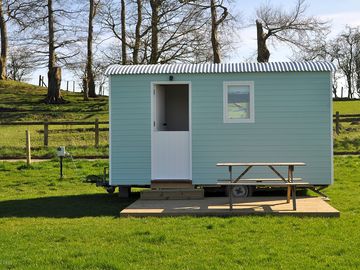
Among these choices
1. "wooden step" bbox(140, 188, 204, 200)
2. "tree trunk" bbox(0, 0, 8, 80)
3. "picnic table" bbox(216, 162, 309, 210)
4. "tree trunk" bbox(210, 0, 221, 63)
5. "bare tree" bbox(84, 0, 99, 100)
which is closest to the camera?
"picnic table" bbox(216, 162, 309, 210)

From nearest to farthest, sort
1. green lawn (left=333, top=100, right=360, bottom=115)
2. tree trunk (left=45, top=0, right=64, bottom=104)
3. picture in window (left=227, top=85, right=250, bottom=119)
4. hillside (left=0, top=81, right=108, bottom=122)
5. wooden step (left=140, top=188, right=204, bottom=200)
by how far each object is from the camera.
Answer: wooden step (left=140, top=188, right=204, bottom=200), picture in window (left=227, top=85, right=250, bottom=119), hillside (left=0, top=81, right=108, bottom=122), green lawn (left=333, top=100, right=360, bottom=115), tree trunk (left=45, top=0, right=64, bottom=104)

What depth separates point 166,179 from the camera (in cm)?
1074

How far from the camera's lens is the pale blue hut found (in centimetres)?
1055

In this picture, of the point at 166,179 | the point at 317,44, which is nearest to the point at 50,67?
the point at 317,44

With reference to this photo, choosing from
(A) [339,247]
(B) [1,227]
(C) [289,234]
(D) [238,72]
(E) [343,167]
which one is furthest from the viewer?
(E) [343,167]

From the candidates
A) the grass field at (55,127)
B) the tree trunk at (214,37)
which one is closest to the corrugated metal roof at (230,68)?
the grass field at (55,127)

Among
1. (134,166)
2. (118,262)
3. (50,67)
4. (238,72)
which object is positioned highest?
(50,67)

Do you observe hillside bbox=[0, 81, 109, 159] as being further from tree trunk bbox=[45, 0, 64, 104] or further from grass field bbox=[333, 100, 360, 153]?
grass field bbox=[333, 100, 360, 153]

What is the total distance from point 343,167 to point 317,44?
1410cm

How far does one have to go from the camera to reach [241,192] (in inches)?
416

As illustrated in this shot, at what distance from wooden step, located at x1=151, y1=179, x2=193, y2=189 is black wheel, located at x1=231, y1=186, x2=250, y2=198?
0.84 meters

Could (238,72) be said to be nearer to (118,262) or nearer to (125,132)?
(125,132)

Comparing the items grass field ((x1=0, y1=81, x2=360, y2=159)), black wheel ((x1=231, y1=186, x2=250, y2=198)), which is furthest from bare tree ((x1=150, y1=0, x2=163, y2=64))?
black wheel ((x1=231, y1=186, x2=250, y2=198))

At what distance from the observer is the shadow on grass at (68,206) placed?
922 centimetres
